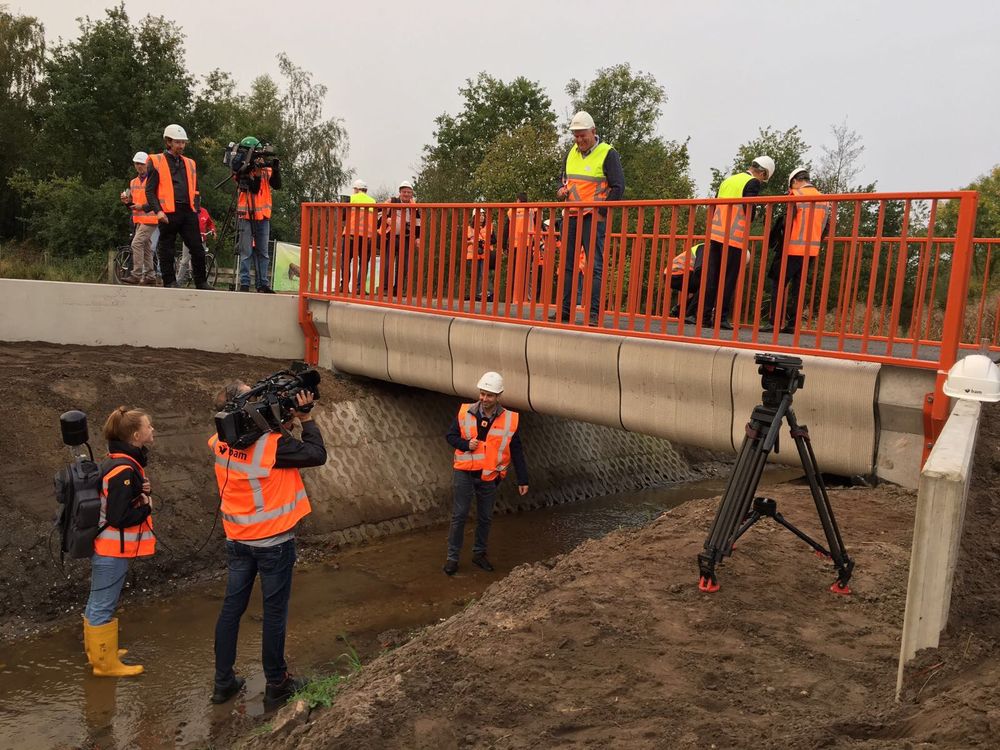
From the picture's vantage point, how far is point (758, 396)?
6.88 metres

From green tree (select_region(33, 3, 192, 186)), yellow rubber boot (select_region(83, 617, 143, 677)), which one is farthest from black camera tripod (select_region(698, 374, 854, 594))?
green tree (select_region(33, 3, 192, 186))

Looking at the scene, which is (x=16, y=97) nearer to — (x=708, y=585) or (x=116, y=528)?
(x=116, y=528)

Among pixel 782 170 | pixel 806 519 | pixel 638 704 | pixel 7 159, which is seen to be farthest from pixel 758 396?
pixel 7 159

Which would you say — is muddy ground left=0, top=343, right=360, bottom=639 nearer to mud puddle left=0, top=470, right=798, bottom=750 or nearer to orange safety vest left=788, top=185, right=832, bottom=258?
mud puddle left=0, top=470, right=798, bottom=750

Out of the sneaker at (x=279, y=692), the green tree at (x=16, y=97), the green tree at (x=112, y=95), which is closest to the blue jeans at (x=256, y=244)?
the sneaker at (x=279, y=692)

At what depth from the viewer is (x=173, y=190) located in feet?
35.0

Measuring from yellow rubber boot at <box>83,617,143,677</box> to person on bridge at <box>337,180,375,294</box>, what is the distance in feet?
17.4

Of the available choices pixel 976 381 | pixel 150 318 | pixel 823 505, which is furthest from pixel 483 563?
pixel 150 318

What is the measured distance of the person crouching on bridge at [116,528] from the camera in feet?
18.3

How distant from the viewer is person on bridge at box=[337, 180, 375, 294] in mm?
10109

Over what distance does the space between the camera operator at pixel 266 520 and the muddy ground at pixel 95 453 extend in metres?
2.35

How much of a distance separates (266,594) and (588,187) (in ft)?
17.5

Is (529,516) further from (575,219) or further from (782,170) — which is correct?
(782,170)

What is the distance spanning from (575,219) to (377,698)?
18.5 ft
